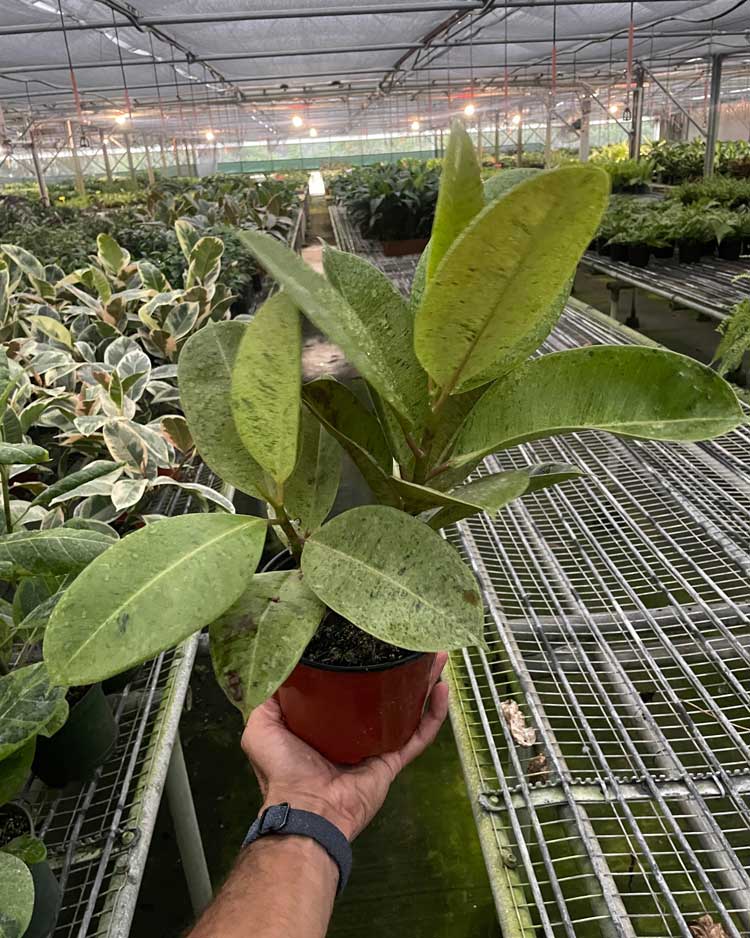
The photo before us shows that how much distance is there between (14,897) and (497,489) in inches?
23.0

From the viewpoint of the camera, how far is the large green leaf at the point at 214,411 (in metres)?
0.63

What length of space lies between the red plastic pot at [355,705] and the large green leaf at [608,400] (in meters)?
0.23

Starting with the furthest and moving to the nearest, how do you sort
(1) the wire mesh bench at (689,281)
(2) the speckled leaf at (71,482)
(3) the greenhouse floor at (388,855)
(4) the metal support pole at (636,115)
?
(4) the metal support pole at (636,115), (1) the wire mesh bench at (689,281), (3) the greenhouse floor at (388,855), (2) the speckled leaf at (71,482)

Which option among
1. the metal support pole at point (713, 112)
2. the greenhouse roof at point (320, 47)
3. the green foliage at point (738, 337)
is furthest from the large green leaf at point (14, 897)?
the metal support pole at point (713, 112)

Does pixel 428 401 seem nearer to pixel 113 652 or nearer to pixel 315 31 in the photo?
pixel 113 652

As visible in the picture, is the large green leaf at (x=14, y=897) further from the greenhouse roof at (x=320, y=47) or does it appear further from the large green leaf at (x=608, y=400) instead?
the greenhouse roof at (x=320, y=47)

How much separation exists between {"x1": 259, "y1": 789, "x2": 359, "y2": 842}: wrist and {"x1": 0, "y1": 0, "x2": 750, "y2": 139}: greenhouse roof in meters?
4.92

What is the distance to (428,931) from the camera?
1454 mm

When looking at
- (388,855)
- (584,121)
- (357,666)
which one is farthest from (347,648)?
(584,121)

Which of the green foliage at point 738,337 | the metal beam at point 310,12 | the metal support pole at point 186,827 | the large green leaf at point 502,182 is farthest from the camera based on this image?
the metal beam at point 310,12

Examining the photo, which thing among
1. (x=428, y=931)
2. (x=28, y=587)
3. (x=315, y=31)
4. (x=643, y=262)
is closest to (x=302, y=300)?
(x=28, y=587)

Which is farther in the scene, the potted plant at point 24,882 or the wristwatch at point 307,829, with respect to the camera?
the wristwatch at point 307,829

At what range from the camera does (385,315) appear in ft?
2.06

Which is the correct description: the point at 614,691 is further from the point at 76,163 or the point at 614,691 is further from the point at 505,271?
the point at 76,163
